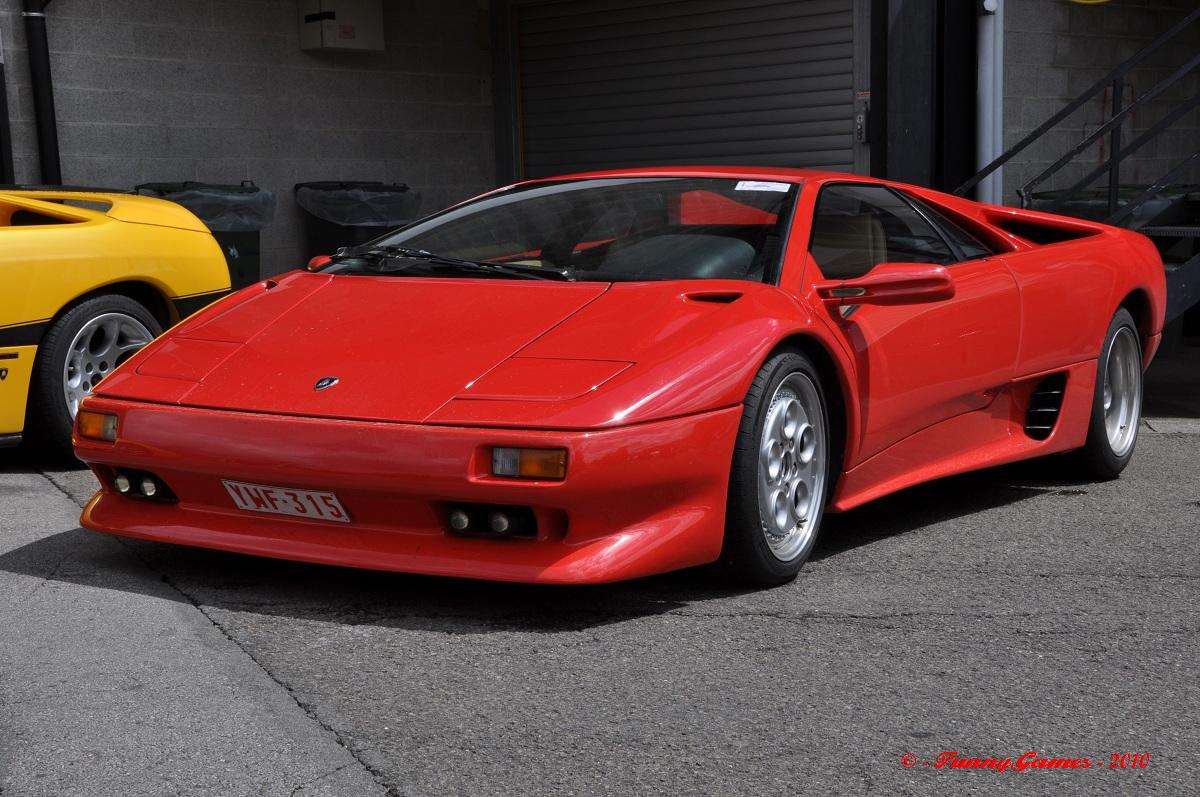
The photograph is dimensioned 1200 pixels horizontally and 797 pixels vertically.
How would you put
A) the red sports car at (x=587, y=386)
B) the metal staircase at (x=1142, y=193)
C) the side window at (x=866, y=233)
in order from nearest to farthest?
the red sports car at (x=587, y=386) < the side window at (x=866, y=233) < the metal staircase at (x=1142, y=193)

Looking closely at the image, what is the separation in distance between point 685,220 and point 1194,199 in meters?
5.82

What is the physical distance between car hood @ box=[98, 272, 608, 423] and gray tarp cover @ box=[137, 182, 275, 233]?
632cm

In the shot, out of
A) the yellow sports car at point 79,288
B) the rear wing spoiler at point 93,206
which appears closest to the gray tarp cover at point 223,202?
the rear wing spoiler at point 93,206

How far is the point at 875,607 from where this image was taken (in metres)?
3.72

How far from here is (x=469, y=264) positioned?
424 cm

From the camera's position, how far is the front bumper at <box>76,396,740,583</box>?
337 cm

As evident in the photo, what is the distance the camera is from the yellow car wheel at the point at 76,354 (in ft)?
17.8

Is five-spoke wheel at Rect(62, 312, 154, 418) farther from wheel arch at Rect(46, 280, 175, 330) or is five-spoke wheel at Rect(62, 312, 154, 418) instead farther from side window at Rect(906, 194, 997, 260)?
side window at Rect(906, 194, 997, 260)

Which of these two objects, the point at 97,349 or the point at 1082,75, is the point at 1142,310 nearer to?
the point at 97,349

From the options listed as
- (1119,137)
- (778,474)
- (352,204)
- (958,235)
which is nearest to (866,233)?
(958,235)

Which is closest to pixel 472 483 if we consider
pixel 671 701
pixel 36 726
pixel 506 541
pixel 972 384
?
pixel 506 541

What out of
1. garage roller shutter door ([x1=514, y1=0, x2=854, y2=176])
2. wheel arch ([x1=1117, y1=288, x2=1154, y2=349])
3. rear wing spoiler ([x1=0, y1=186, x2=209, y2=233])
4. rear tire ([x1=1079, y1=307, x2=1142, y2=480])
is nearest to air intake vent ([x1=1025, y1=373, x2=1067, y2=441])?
Answer: rear tire ([x1=1079, y1=307, x2=1142, y2=480])

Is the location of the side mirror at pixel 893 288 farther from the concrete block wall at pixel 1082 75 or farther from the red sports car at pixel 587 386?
the concrete block wall at pixel 1082 75

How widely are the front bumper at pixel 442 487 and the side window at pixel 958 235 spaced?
1.67 meters
